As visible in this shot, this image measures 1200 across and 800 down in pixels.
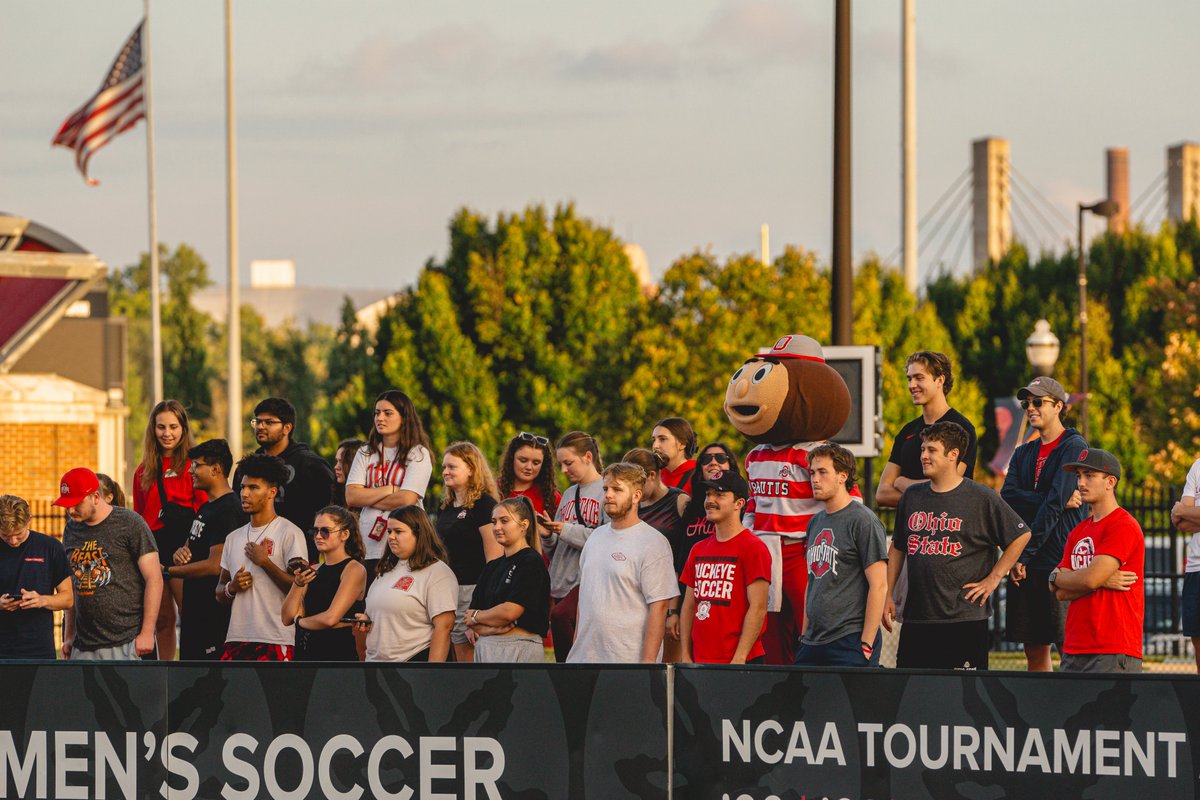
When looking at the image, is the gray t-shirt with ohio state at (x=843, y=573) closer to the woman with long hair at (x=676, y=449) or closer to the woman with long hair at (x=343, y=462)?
the woman with long hair at (x=676, y=449)

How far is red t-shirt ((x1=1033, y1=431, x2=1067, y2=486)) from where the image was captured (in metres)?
8.32

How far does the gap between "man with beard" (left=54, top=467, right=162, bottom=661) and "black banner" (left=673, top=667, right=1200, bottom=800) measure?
12.1 ft

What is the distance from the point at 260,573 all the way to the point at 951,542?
→ 3.57 meters

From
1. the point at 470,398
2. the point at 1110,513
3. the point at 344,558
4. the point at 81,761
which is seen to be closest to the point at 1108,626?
the point at 1110,513

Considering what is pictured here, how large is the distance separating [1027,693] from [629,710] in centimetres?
146

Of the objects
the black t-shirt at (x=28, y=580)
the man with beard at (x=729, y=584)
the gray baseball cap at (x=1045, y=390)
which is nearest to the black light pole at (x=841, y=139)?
the gray baseball cap at (x=1045, y=390)

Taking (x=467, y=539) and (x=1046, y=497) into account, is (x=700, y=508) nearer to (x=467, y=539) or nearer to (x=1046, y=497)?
(x=467, y=539)

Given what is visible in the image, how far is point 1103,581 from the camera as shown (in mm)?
7273

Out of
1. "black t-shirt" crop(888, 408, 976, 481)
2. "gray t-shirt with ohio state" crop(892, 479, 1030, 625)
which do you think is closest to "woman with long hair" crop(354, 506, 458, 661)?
"gray t-shirt with ohio state" crop(892, 479, 1030, 625)

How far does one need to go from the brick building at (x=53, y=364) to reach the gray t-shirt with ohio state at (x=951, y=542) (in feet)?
48.6

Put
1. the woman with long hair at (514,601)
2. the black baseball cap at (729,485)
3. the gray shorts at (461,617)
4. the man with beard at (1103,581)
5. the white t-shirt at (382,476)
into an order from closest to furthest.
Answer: the man with beard at (1103,581), the black baseball cap at (729,485), the woman with long hair at (514,601), the gray shorts at (461,617), the white t-shirt at (382,476)

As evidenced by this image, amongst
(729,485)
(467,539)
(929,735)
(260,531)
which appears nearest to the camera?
(929,735)

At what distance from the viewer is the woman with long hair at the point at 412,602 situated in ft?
26.0

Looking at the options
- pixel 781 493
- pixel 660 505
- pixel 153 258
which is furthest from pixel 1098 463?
pixel 153 258
